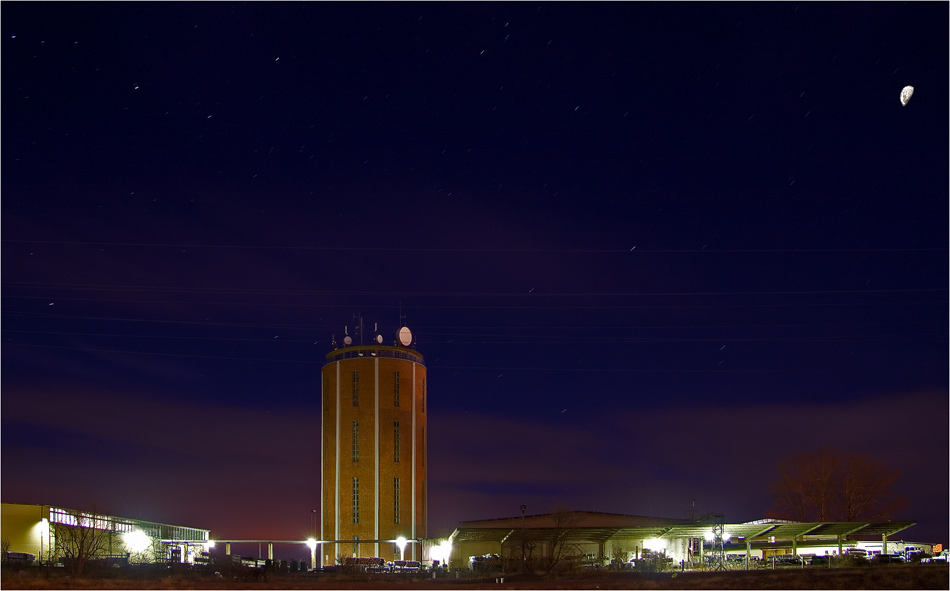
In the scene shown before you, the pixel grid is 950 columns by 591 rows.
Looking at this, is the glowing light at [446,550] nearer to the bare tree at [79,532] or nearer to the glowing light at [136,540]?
the glowing light at [136,540]

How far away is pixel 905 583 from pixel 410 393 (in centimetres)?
4242

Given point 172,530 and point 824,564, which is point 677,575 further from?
point 172,530

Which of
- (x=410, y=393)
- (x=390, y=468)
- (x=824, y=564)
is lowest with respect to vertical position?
(x=824, y=564)

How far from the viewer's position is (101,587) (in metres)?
36.2

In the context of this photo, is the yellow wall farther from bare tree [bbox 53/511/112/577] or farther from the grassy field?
the grassy field

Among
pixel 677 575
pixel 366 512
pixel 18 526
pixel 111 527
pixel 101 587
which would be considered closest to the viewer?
pixel 101 587

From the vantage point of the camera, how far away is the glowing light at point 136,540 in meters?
67.5

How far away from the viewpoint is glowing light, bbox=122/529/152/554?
67.5m

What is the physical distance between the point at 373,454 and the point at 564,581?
3444 cm

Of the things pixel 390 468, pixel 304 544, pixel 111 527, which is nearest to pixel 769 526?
pixel 390 468

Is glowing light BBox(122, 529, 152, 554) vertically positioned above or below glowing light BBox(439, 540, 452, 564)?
above

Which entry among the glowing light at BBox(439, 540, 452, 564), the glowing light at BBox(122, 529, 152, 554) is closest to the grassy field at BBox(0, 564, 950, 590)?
the glowing light at BBox(439, 540, 452, 564)

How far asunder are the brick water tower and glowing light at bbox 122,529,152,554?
12503 millimetres

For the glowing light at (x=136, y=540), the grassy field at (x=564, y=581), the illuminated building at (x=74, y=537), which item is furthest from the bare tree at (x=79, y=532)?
the grassy field at (x=564, y=581)
